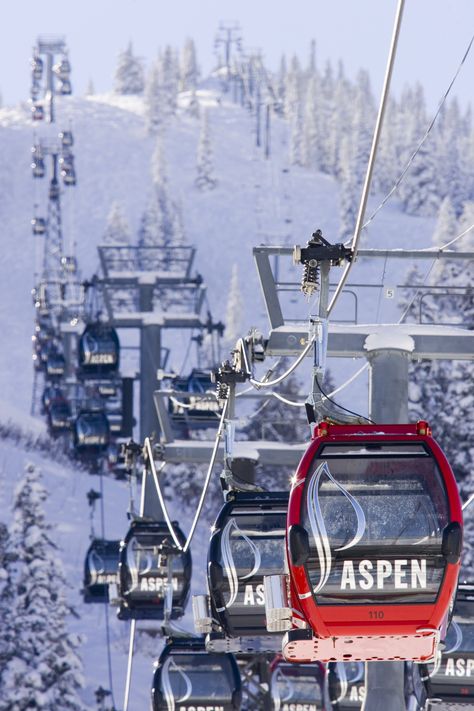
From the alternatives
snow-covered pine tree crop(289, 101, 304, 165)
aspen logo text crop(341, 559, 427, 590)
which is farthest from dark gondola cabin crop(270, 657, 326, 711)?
snow-covered pine tree crop(289, 101, 304, 165)

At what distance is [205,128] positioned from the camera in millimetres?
162000

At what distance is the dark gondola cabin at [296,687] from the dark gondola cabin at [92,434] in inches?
696

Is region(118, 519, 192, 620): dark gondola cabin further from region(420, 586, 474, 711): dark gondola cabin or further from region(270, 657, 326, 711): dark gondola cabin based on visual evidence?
region(420, 586, 474, 711): dark gondola cabin

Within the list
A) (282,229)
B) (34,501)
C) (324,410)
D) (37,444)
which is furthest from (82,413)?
(282,229)

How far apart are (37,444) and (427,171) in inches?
2846

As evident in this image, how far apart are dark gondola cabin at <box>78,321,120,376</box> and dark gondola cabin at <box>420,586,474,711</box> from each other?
2145 cm

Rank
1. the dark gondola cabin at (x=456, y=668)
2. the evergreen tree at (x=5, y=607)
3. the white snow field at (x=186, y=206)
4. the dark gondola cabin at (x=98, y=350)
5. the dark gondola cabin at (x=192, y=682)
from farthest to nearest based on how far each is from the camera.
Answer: the white snow field at (x=186, y=206), the evergreen tree at (x=5, y=607), the dark gondola cabin at (x=98, y=350), the dark gondola cabin at (x=192, y=682), the dark gondola cabin at (x=456, y=668)

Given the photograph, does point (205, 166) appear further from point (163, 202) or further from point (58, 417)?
point (58, 417)

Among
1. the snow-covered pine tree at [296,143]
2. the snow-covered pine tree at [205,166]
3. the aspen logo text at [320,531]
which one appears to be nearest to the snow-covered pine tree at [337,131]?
the snow-covered pine tree at [296,143]

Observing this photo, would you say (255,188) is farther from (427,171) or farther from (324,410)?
(324,410)

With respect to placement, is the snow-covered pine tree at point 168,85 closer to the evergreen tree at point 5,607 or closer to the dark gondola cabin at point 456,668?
the evergreen tree at point 5,607

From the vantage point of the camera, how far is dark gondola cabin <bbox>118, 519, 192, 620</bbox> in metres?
26.7

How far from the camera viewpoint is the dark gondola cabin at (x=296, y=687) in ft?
90.8

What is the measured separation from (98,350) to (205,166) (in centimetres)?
11593
